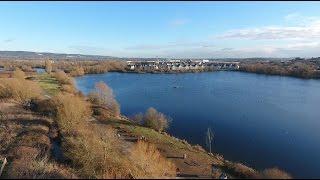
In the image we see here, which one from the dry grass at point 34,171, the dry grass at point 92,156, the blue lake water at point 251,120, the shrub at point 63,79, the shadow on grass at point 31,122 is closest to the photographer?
the dry grass at point 34,171

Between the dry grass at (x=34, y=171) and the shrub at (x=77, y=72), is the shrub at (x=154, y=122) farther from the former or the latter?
the shrub at (x=77, y=72)

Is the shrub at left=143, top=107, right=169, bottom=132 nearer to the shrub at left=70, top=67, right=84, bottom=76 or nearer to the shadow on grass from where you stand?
the shadow on grass

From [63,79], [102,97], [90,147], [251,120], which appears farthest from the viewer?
[63,79]

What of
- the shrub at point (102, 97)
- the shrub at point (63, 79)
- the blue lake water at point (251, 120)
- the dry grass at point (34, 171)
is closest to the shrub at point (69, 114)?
the dry grass at point (34, 171)

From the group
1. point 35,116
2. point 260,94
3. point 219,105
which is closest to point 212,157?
point 35,116

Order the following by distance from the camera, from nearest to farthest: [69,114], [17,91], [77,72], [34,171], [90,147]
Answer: [34,171] → [90,147] → [69,114] → [17,91] → [77,72]

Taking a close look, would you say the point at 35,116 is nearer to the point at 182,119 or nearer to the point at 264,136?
the point at 182,119

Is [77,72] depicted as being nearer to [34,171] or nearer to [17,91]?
[17,91]

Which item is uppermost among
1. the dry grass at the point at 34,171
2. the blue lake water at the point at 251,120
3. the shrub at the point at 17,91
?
the shrub at the point at 17,91

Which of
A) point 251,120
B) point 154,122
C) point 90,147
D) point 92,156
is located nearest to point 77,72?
point 251,120
